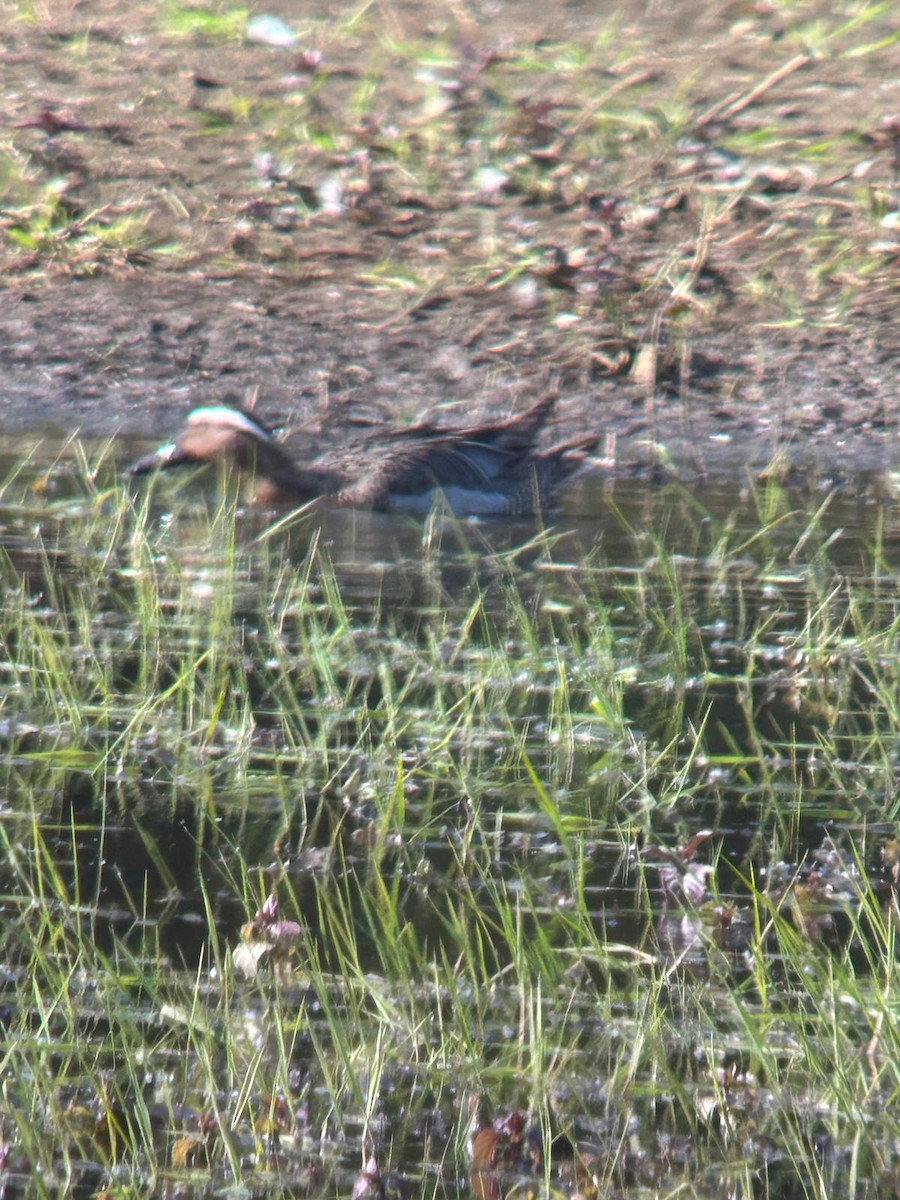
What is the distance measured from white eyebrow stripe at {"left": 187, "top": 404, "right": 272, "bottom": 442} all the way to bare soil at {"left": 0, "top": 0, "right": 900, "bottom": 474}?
576mm

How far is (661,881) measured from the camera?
2418 mm

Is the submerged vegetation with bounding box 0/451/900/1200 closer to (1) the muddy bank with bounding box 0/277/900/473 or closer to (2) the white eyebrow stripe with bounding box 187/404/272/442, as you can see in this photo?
(2) the white eyebrow stripe with bounding box 187/404/272/442

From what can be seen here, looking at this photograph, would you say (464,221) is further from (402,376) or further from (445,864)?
(445,864)

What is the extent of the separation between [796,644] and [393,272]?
10.7 feet

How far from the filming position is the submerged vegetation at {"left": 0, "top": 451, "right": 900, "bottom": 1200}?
5.95 ft

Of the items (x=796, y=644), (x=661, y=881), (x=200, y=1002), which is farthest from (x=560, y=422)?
(x=200, y=1002)

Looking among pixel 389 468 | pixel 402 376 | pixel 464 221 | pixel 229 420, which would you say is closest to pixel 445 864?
pixel 389 468

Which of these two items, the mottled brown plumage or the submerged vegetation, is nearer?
the submerged vegetation

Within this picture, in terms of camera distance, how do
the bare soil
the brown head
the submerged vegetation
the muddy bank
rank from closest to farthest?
1. the submerged vegetation
2. the brown head
3. the muddy bank
4. the bare soil

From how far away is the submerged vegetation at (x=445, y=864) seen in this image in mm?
1812

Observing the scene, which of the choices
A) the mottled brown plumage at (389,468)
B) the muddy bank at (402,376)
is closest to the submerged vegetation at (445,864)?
the mottled brown plumage at (389,468)

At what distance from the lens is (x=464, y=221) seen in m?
6.40

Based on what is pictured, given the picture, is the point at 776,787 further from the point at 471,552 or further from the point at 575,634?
the point at 471,552

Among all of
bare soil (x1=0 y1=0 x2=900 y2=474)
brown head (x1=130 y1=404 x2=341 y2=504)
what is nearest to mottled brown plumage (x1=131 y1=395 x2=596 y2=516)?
brown head (x1=130 y1=404 x2=341 y2=504)
